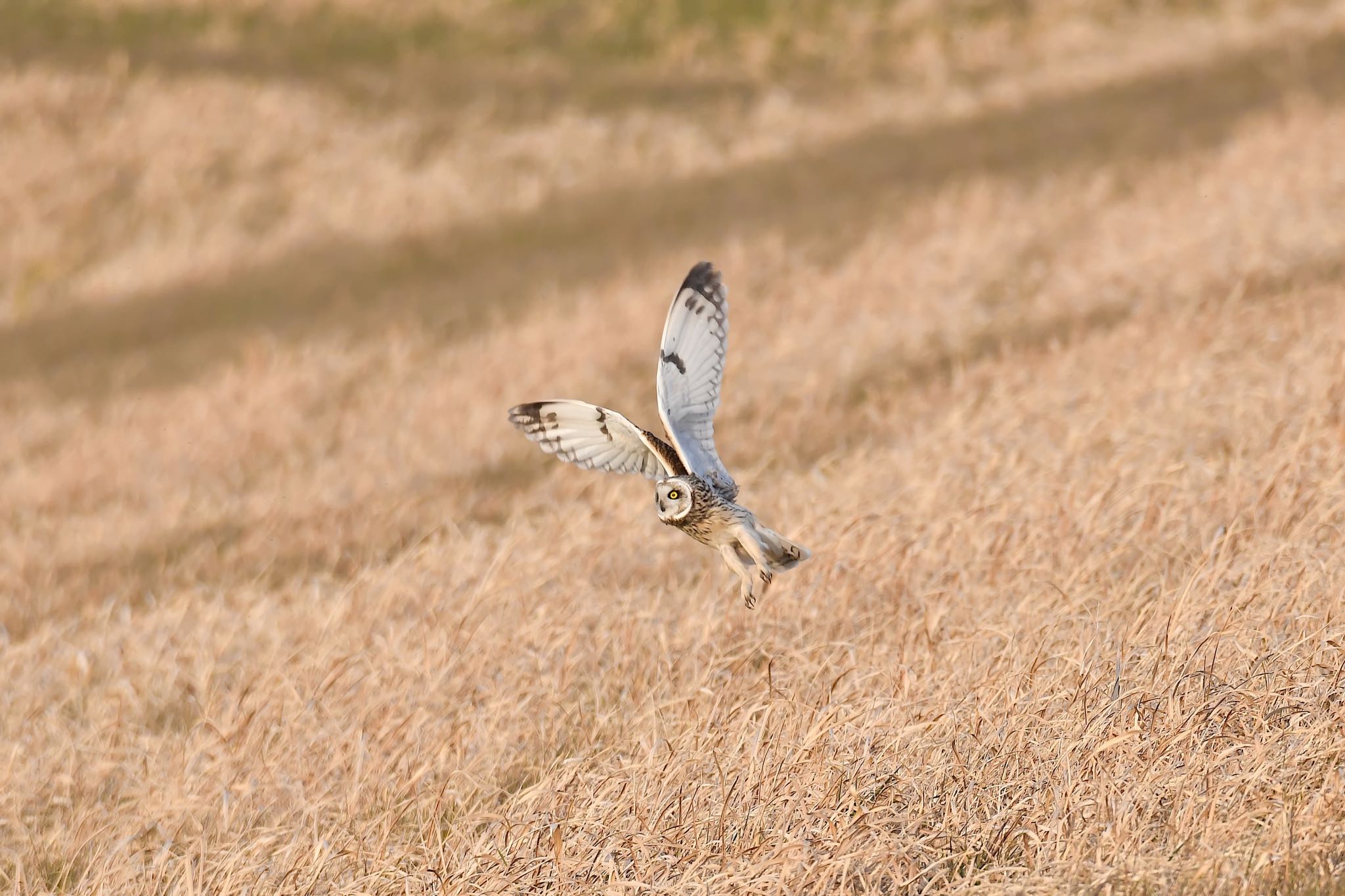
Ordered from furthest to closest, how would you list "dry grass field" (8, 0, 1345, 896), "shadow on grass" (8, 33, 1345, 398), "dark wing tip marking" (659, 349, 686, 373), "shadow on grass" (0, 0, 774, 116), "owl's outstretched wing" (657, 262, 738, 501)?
"shadow on grass" (0, 0, 774, 116) → "shadow on grass" (8, 33, 1345, 398) → "dry grass field" (8, 0, 1345, 896) → "dark wing tip marking" (659, 349, 686, 373) → "owl's outstretched wing" (657, 262, 738, 501)

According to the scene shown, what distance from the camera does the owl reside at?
148 inches

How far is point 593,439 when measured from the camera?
3900 mm

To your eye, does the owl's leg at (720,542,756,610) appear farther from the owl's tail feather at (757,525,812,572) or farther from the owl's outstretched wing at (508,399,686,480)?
the owl's outstretched wing at (508,399,686,480)

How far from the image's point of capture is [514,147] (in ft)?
65.9

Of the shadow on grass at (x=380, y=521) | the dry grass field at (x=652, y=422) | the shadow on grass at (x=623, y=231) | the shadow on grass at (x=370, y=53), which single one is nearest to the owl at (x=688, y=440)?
the dry grass field at (x=652, y=422)

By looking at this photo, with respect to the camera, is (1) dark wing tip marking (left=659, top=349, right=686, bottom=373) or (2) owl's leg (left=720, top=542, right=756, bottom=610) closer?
(2) owl's leg (left=720, top=542, right=756, bottom=610)

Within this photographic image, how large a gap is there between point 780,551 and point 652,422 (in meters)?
7.40

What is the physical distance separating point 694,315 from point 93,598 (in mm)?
6397

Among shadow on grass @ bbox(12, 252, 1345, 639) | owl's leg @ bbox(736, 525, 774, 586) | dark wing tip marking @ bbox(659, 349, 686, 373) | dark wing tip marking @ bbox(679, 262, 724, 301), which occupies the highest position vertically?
dark wing tip marking @ bbox(679, 262, 724, 301)

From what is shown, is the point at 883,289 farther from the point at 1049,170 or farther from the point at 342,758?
the point at 342,758

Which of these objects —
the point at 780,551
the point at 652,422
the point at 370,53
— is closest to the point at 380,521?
the point at 652,422

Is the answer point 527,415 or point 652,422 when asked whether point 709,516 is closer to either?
point 527,415

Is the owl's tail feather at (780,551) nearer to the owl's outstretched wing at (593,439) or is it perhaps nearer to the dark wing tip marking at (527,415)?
the owl's outstretched wing at (593,439)

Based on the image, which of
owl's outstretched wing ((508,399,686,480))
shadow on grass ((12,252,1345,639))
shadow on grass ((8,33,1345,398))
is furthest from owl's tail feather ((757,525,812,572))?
shadow on grass ((8,33,1345,398))
